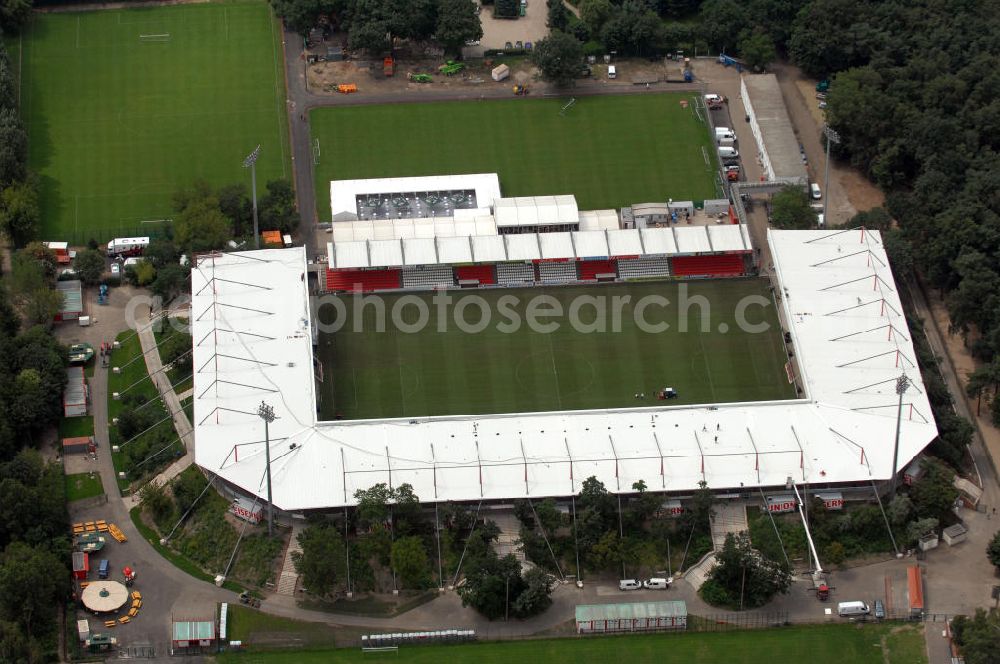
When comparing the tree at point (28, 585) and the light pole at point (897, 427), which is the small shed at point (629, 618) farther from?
the tree at point (28, 585)

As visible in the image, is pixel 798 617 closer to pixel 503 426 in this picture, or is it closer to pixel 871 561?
pixel 871 561

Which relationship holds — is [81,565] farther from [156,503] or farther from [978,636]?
[978,636]

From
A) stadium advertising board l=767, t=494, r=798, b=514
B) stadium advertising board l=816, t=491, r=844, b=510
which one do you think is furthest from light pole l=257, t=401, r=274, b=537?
stadium advertising board l=816, t=491, r=844, b=510

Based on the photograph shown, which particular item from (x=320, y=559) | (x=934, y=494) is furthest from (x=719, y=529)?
(x=320, y=559)

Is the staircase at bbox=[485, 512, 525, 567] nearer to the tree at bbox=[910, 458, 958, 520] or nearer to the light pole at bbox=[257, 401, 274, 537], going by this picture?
the light pole at bbox=[257, 401, 274, 537]

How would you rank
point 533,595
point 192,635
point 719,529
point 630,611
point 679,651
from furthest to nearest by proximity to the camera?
point 719,529, point 630,611, point 533,595, point 679,651, point 192,635

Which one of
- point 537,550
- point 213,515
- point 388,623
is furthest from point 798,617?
point 213,515
